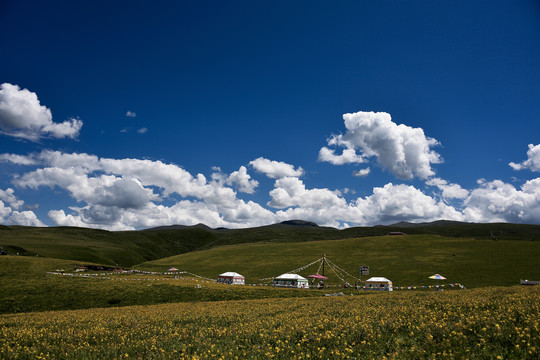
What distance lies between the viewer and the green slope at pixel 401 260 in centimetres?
6950

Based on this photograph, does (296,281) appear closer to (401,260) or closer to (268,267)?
(268,267)

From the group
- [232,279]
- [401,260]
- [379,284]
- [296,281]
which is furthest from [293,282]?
[401,260]

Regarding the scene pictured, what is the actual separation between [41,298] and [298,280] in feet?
152

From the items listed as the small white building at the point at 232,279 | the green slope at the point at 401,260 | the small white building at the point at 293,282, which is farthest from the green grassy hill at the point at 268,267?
the small white building at the point at 293,282

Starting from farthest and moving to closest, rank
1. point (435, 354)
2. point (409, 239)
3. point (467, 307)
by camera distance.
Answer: point (409, 239)
point (467, 307)
point (435, 354)

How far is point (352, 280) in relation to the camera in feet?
243

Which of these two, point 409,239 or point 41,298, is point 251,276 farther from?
point 409,239

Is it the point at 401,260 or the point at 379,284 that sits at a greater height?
the point at 401,260

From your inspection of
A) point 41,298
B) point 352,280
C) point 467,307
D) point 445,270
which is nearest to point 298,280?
point 352,280

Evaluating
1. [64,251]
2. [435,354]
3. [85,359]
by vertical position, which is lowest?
[64,251]

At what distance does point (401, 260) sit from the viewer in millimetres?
85875

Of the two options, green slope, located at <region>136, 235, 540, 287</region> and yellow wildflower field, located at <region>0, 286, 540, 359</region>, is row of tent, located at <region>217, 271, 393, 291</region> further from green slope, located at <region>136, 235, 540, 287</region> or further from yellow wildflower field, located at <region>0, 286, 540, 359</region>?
yellow wildflower field, located at <region>0, 286, 540, 359</region>

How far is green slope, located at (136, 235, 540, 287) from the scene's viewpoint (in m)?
69.5

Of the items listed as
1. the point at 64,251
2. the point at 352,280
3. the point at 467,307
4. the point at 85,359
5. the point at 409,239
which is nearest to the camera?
the point at 85,359
